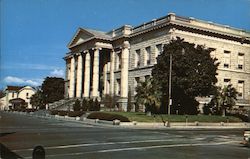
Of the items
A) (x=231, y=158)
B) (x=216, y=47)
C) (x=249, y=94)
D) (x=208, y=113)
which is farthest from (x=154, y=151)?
(x=249, y=94)

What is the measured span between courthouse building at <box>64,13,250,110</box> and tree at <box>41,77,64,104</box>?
21440mm

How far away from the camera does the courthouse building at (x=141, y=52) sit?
61.2 meters

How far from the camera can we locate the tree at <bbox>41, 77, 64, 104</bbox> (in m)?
104

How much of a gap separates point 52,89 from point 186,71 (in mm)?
61948

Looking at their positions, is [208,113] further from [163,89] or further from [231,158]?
[231,158]

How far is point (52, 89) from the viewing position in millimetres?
104875

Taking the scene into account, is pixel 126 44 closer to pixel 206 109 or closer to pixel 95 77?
pixel 95 77

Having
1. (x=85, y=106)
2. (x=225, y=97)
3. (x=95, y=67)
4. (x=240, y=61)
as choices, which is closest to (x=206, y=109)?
(x=225, y=97)

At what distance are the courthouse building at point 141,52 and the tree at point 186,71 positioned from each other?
7338 mm

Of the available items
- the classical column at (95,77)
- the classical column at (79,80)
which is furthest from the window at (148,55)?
the classical column at (79,80)

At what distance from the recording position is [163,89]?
51.4m

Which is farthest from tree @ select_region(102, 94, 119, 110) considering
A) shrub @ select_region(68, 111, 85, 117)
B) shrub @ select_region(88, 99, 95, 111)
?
shrub @ select_region(68, 111, 85, 117)

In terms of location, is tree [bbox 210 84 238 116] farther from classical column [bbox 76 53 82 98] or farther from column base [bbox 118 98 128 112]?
classical column [bbox 76 53 82 98]

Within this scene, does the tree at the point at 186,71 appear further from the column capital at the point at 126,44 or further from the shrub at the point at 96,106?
the column capital at the point at 126,44
